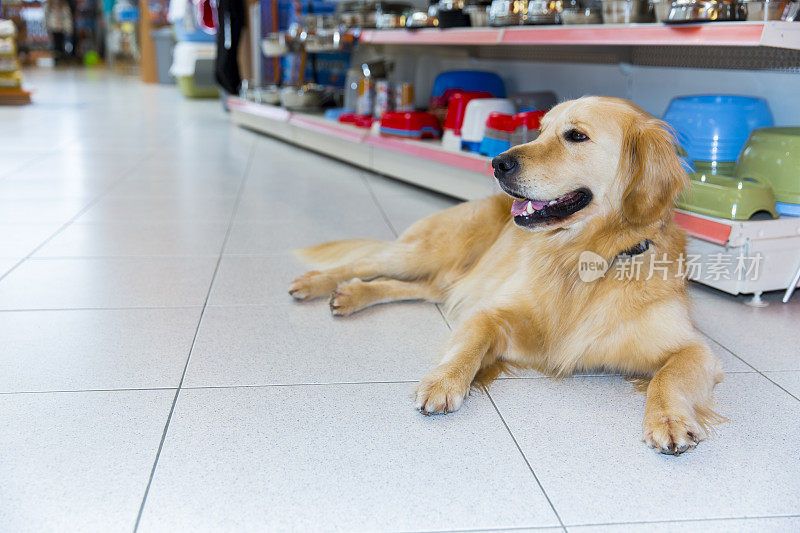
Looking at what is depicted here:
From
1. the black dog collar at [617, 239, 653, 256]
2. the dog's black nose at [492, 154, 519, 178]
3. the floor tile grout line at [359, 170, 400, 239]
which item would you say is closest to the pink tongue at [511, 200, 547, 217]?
the dog's black nose at [492, 154, 519, 178]

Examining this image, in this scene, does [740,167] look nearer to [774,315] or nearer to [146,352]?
[774,315]

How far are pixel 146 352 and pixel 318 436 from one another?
2.27 feet

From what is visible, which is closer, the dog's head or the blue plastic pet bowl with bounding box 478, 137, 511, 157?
the dog's head

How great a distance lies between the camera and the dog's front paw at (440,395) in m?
1.60

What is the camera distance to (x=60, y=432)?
4.89ft

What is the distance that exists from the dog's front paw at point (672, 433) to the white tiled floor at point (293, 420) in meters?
0.03

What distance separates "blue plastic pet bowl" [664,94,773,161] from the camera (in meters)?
2.71

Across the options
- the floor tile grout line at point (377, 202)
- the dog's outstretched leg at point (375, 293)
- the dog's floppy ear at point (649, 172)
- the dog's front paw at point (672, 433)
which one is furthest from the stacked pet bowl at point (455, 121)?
the dog's front paw at point (672, 433)

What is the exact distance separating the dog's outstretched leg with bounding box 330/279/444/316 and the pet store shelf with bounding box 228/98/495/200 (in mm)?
1019

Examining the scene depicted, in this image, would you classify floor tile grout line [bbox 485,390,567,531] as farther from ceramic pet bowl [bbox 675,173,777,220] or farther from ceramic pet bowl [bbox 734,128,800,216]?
ceramic pet bowl [bbox 734,128,800,216]

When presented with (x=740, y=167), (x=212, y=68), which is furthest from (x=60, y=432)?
(x=212, y=68)

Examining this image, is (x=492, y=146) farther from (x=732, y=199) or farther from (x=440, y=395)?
(x=440, y=395)

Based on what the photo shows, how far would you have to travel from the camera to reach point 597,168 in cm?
175

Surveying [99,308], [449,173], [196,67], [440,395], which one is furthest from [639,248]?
[196,67]
